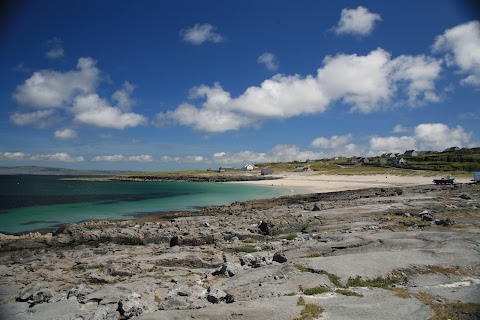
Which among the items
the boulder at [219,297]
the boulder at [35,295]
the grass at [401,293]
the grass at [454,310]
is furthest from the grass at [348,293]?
the boulder at [35,295]

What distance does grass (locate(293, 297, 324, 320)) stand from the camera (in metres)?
8.80

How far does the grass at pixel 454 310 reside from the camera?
8594mm

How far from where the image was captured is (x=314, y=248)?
16531 millimetres

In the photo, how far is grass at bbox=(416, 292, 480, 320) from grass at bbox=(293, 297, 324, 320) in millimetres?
3041

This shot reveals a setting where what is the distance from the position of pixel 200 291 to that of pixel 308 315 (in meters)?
4.39

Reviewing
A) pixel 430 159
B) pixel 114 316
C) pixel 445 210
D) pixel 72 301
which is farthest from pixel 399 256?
pixel 430 159

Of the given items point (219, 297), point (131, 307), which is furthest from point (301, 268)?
point (131, 307)

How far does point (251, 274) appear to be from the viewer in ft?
41.8

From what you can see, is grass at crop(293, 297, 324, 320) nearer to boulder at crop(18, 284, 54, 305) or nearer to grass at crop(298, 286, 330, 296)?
grass at crop(298, 286, 330, 296)

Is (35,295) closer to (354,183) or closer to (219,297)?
(219,297)

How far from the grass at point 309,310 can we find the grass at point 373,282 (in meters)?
2.56

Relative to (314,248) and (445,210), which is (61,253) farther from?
(445,210)

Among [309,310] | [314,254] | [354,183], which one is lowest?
[354,183]

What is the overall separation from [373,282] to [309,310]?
3.77 meters
